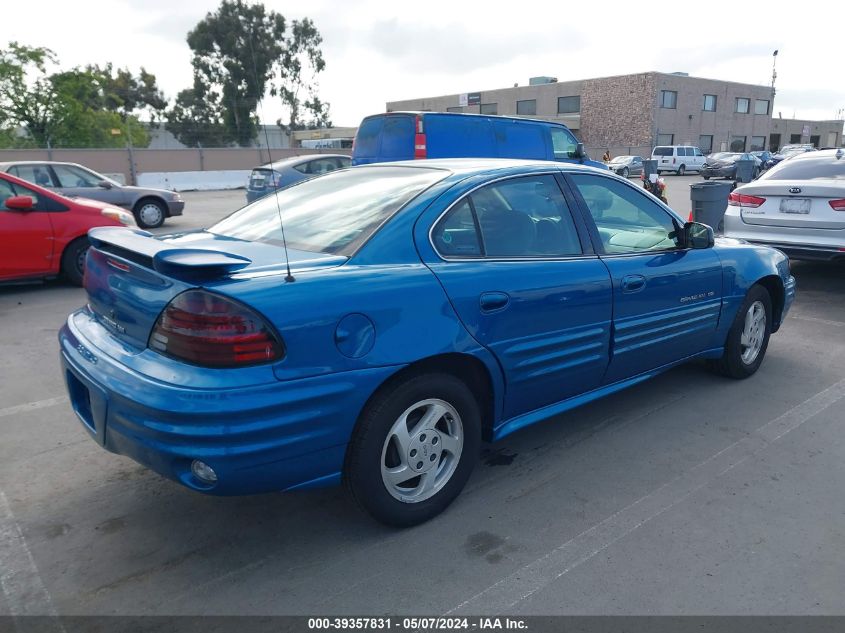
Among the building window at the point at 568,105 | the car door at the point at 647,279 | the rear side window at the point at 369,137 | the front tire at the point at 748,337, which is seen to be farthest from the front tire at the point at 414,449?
the building window at the point at 568,105

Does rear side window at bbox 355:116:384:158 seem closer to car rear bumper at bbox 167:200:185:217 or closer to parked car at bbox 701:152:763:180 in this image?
car rear bumper at bbox 167:200:185:217

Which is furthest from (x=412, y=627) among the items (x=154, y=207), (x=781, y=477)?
(x=154, y=207)

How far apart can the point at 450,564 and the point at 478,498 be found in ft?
1.81

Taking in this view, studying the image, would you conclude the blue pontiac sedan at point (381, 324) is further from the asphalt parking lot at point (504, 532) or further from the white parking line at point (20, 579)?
the white parking line at point (20, 579)

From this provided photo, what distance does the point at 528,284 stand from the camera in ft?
10.6

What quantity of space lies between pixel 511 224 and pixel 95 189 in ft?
36.4

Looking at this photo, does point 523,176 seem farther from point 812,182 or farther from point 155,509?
point 812,182

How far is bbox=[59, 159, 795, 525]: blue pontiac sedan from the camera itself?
247 cm

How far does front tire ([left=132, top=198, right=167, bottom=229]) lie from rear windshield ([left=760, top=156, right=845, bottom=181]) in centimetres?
1112

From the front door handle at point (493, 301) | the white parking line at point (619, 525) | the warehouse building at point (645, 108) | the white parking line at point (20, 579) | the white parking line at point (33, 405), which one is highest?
the warehouse building at point (645, 108)

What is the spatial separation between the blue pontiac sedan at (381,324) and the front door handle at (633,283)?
0.04 feet

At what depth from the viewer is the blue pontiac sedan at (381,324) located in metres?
2.47

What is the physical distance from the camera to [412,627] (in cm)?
242

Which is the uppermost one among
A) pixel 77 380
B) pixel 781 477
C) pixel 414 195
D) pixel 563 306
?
pixel 414 195
